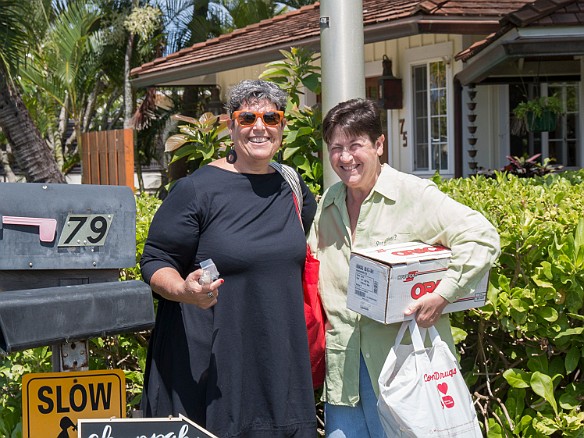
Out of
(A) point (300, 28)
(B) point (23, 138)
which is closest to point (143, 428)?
(A) point (300, 28)

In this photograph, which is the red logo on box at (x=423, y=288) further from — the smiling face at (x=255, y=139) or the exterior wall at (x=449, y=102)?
the exterior wall at (x=449, y=102)

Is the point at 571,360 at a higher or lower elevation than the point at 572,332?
lower

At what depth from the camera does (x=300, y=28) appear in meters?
13.1

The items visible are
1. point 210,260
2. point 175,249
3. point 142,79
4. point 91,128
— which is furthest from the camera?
point 91,128

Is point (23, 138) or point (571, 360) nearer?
point (571, 360)

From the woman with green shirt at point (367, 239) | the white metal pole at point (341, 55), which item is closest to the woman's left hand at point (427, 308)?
the woman with green shirt at point (367, 239)

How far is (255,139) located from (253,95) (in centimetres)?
16

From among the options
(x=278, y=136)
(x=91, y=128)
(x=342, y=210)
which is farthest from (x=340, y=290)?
(x=91, y=128)

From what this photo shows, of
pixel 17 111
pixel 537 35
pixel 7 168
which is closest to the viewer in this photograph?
Answer: pixel 537 35

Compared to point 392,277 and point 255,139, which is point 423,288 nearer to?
point 392,277

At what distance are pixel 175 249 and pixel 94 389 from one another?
561 millimetres

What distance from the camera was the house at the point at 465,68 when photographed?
31.3 feet

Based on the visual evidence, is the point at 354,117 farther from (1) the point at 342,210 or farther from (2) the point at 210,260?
(2) the point at 210,260

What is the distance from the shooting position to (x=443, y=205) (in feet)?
9.64
